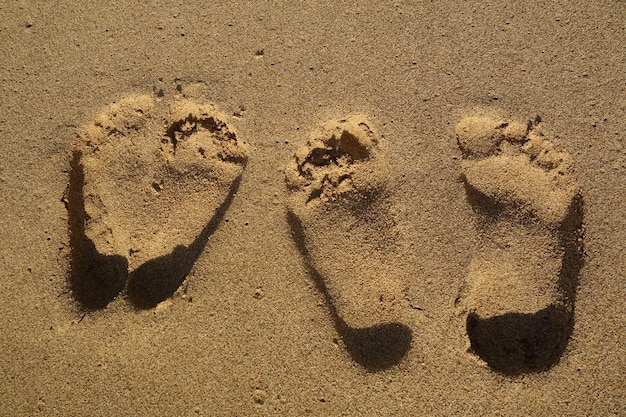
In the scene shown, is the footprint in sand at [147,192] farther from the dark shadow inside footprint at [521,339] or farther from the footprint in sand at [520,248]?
the dark shadow inside footprint at [521,339]

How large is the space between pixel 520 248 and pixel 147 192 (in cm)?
169

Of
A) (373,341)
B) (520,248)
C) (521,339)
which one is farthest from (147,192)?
(521,339)

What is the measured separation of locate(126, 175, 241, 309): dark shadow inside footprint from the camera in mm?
2007

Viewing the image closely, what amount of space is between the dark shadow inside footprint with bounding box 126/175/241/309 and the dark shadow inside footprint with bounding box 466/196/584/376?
1.20 metres

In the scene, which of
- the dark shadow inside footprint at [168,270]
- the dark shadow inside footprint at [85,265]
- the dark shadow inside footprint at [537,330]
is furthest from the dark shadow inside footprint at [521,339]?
the dark shadow inside footprint at [85,265]

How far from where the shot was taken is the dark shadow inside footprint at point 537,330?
6.31ft

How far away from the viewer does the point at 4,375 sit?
6.57 ft

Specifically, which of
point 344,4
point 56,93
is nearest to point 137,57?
point 56,93

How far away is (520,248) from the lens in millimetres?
1944

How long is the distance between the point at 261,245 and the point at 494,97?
123cm

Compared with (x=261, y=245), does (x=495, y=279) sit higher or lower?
Answer: higher

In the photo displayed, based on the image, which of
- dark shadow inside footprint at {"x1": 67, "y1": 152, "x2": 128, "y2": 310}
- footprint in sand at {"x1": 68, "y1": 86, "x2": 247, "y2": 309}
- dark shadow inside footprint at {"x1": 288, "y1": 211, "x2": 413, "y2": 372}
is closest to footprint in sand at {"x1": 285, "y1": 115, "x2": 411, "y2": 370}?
dark shadow inside footprint at {"x1": 288, "y1": 211, "x2": 413, "y2": 372}

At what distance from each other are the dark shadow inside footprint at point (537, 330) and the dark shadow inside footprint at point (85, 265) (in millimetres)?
1591

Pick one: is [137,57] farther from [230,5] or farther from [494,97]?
[494,97]
